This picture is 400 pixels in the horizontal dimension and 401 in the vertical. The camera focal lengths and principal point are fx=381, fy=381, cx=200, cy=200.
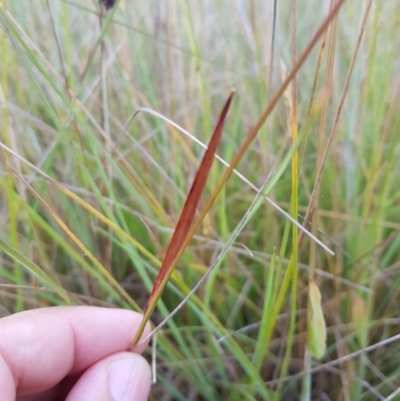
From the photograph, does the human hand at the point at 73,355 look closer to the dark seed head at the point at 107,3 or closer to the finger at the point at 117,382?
the finger at the point at 117,382

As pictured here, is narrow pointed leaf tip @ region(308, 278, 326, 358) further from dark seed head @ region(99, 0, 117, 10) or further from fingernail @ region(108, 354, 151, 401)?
dark seed head @ region(99, 0, 117, 10)

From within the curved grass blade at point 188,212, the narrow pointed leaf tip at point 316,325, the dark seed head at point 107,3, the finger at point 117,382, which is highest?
the dark seed head at point 107,3

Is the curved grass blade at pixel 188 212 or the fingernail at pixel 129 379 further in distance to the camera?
the fingernail at pixel 129 379

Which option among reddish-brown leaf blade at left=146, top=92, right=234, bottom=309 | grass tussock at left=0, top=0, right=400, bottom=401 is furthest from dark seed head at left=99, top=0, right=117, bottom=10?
reddish-brown leaf blade at left=146, top=92, right=234, bottom=309

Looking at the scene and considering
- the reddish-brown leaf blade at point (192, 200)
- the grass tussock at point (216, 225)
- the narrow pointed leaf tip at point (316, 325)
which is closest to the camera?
the reddish-brown leaf blade at point (192, 200)

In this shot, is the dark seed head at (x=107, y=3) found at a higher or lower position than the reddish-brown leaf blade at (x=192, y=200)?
higher

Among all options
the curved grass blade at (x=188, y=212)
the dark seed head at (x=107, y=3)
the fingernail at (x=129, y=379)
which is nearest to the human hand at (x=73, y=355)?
the fingernail at (x=129, y=379)

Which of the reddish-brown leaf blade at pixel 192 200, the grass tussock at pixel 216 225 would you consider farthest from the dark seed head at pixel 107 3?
the reddish-brown leaf blade at pixel 192 200

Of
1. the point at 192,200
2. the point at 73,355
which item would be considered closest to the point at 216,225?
the point at 73,355

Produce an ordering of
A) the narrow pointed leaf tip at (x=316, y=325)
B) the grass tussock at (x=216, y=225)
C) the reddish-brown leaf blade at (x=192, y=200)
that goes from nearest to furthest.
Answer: the reddish-brown leaf blade at (x=192, y=200), the narrow pointed leaf tip at (x=316, y=325), the grass tussock at (x=216, y=225)

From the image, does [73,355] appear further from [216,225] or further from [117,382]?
[216,225]
